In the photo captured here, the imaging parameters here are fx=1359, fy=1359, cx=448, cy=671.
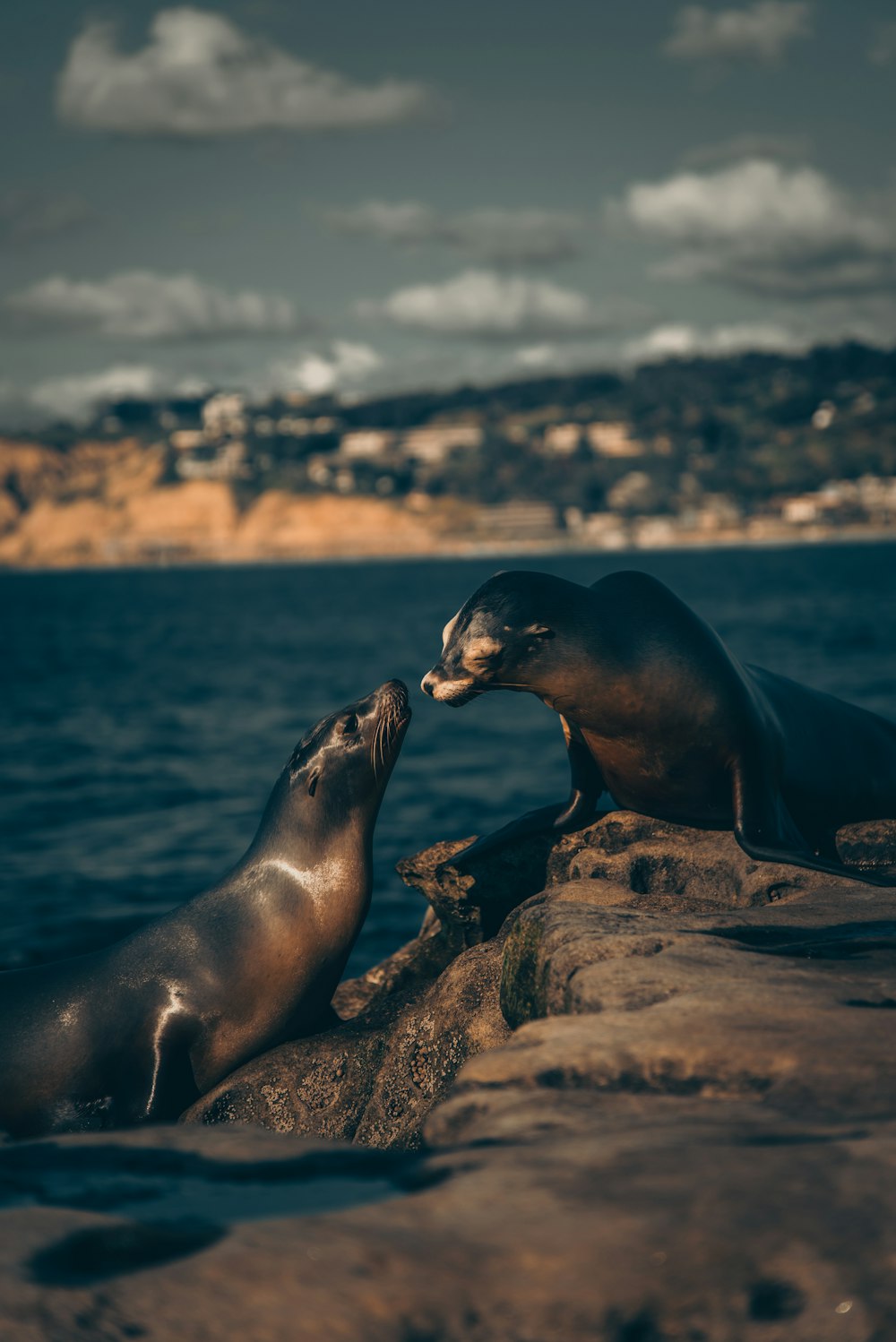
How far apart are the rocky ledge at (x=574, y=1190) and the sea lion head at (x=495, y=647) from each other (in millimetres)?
1306

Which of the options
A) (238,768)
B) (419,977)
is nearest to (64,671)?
(238,768)

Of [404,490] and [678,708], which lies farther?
[404,490]

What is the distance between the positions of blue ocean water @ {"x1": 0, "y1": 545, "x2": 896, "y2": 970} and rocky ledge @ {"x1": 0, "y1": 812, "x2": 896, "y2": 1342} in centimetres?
836

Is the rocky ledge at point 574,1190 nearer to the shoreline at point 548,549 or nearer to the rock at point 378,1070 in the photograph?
the rock at point 378,1070

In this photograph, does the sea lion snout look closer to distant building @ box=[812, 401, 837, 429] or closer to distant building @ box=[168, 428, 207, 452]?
distant building @ box=[812, 401, 837, 429]

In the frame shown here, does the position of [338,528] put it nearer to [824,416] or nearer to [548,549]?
[548,549]

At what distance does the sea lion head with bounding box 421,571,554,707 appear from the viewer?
5711 millimetres

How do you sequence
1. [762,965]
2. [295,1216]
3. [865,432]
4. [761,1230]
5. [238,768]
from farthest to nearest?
[865,432] → [238,768] → [762,965] → [295,1216] → [761,1230]

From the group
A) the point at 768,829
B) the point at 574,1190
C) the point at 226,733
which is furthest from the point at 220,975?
the point at 226,733

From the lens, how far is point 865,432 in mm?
164500

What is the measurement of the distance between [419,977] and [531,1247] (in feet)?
16.2

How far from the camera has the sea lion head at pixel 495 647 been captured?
5.71 metres

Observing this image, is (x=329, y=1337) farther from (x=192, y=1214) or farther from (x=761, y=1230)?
(x=761, y=1230)

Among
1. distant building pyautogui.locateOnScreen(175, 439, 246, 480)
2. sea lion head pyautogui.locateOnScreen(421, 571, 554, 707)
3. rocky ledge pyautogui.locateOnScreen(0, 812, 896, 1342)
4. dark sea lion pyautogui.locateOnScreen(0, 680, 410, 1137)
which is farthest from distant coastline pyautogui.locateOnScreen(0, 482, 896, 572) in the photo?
rocky ledge pyautogui.locateOnScreen(0, 812, 896, 1342)
